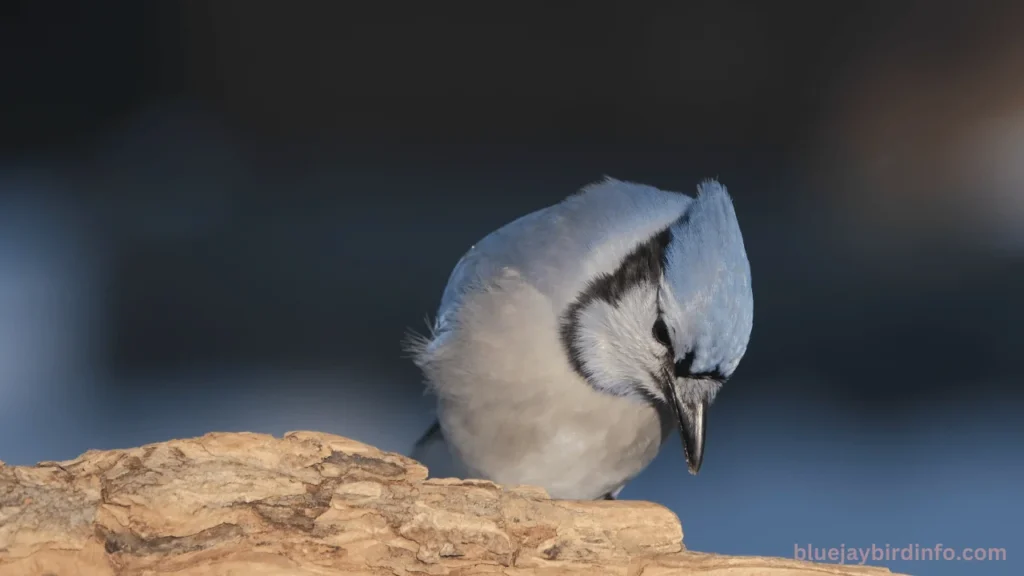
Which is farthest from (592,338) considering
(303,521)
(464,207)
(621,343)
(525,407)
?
(464,207)

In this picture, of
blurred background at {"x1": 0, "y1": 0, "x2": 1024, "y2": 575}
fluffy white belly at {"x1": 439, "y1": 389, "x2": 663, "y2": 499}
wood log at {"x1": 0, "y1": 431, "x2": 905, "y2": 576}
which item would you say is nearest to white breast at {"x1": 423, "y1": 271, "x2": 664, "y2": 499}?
fluffy white belly at {"x1": 439, "y1": 389, "x2": 663, "y2": 499}

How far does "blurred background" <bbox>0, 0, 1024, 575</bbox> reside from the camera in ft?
6.75

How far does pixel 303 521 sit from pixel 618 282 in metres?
0.58

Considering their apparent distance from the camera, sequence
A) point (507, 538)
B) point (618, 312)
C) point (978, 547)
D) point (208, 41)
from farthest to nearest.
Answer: point (208, 41) → point (978, 547) → point (618, 312) → point (507, 538)

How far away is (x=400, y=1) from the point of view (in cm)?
208

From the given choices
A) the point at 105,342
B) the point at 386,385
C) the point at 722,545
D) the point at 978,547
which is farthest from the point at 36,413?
the point at 978,547

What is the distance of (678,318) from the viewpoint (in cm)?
127

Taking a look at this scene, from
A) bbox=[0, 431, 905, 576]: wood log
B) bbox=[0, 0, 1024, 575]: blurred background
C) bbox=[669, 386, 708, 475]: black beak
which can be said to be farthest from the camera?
bbox=[0, 0, 1024, 575]: blurred background

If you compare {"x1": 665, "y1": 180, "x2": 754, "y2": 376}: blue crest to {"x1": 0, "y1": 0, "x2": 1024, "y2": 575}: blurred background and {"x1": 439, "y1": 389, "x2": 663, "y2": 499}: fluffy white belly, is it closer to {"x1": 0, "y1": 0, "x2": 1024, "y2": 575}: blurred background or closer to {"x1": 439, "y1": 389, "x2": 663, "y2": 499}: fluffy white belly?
{"x1": 439, "y1": 389, "x2": 663, "y2": 499}: fluffy white belly

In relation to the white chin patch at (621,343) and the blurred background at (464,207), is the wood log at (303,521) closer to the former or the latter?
the white chin patch at (621,343)

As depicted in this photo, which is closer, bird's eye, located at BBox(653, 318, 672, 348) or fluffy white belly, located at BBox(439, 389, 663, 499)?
bird's eye, located at BBox(653, 318, 672, 348)

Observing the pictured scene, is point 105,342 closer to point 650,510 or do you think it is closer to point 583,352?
point 583,352

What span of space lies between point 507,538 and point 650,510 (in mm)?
182

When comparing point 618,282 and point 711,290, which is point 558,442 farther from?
point 711,290
